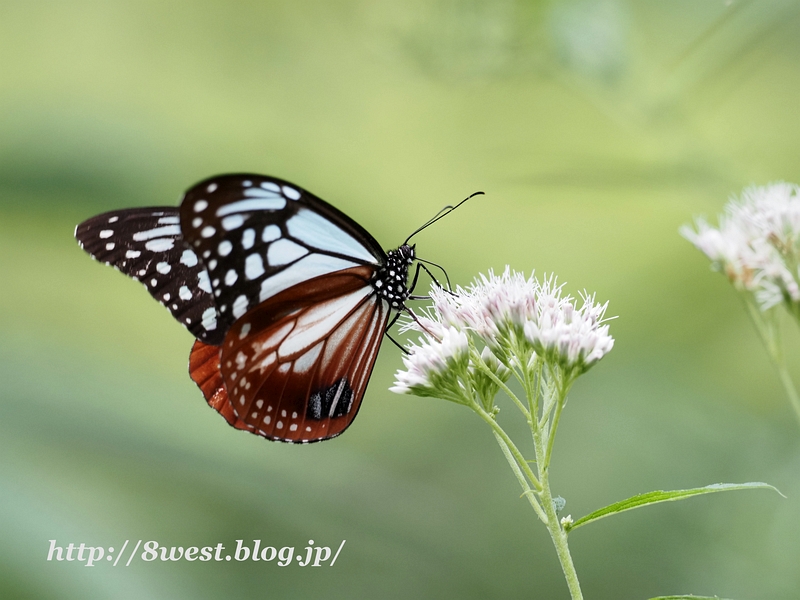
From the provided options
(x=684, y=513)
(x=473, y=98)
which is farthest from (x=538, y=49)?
(x=473, y=98)

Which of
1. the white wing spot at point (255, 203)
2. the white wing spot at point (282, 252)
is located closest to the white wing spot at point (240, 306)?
the white wing spot at point (282, 252)

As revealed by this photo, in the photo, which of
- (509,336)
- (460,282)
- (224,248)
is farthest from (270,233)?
(460,282)

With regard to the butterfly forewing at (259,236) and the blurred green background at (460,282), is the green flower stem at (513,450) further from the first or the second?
the blurred green background at (460,282)

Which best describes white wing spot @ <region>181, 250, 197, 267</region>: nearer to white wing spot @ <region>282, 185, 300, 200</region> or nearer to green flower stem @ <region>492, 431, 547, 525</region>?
white wing spot @ <region>282, 185, 300, 200</region>

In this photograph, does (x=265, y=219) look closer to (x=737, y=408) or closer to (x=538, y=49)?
Result: (x=538, y=49)

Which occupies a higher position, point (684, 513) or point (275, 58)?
point (275, 58)

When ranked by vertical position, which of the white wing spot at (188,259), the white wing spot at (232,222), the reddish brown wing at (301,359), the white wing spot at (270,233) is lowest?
the reddish brown wing at (301,359)
